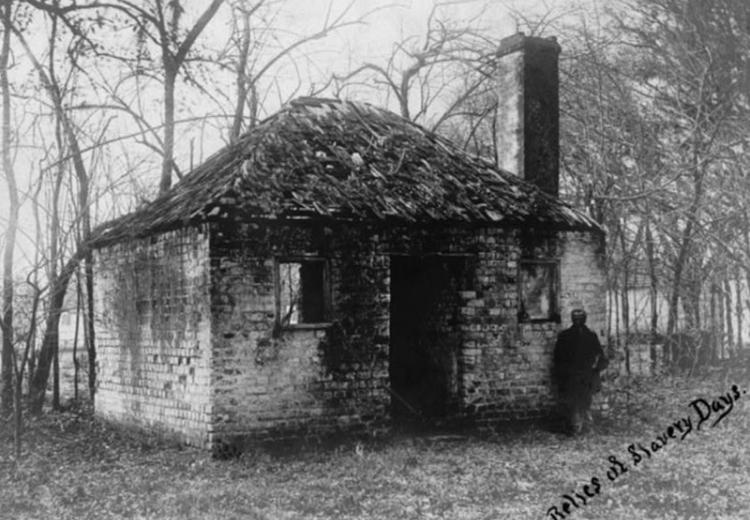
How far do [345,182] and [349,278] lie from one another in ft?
4.85

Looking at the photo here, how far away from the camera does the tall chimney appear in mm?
15711

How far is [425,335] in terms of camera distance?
14211mm

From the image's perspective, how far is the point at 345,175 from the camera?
13.3m

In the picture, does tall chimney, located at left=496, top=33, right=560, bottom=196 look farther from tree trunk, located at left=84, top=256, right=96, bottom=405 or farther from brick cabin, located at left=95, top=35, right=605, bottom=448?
tree trunk, located at left=84, top=256, right=96, bottom=405

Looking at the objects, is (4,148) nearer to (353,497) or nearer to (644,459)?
(353,497)

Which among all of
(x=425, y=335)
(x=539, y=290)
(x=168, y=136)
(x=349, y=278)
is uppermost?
(x=168, y=136)

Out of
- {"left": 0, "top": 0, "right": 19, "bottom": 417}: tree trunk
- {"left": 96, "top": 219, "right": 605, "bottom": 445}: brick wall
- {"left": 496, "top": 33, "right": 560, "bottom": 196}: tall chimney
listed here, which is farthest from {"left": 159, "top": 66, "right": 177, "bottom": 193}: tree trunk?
{"left": 496, "top": 33, "right": 560, "bottom": 196}: tall chimney

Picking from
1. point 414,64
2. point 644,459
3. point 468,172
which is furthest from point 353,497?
point 414,64

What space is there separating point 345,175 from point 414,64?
48.6 ft

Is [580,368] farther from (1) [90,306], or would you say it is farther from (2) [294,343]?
(1) [90,306]

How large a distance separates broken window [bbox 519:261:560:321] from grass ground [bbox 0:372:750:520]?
1.85 m

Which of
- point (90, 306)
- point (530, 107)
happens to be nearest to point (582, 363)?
point (530, 107)

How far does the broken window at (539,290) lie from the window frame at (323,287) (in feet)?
11.2

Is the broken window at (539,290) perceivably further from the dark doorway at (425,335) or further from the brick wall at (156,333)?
the brick wall at (156,333)
